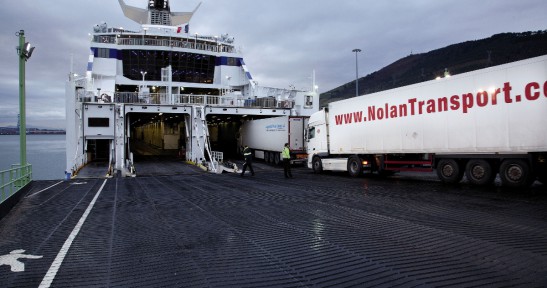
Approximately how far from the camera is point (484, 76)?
1197cm

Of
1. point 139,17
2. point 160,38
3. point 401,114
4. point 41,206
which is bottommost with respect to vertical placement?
point 41,206

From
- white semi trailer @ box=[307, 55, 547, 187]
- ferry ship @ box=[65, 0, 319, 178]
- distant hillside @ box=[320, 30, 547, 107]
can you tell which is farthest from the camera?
distant hillside @ box=[320, 30, 547, 107]

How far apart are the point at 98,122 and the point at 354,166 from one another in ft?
56.4

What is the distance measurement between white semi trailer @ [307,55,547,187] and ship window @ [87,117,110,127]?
15.8 m

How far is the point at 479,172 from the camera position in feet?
41.1

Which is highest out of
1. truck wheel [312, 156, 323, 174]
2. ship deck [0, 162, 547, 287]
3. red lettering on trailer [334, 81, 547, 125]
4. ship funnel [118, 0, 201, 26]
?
ship funnel [118, 0, 201, 26]

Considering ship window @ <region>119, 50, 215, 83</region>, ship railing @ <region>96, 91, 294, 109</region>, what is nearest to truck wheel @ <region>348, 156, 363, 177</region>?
ship railing @ <region>96, 91, 294, 109</region>

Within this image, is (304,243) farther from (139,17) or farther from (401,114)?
(139,17)

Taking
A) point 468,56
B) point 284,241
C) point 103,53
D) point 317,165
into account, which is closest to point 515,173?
point 284,241

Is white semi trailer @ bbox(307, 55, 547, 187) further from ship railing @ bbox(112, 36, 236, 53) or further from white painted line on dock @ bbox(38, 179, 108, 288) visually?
ship railing @ bbox(112, 36, 236, 53)

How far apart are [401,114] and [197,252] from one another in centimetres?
1165

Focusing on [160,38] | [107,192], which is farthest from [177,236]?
[160,38]

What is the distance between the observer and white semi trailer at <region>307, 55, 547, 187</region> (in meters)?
10.9

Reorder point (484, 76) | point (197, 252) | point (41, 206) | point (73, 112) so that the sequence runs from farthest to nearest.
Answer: point (73, 112) → point (484, 76) → point (41, 206) → point (197, 252)
